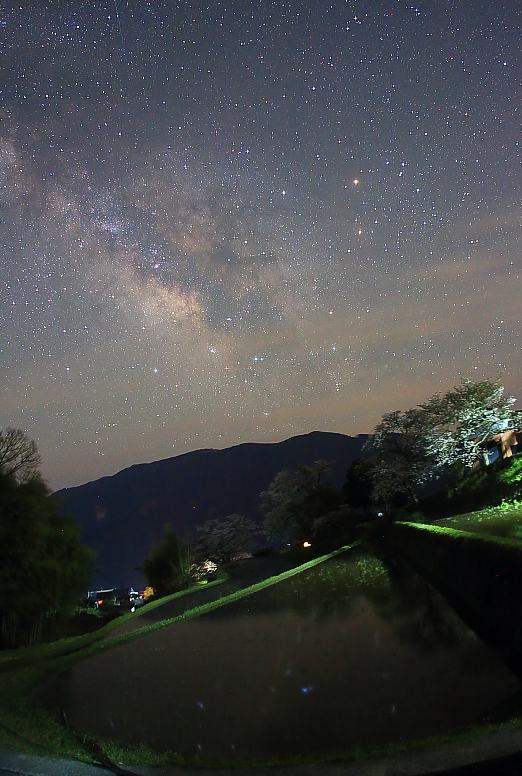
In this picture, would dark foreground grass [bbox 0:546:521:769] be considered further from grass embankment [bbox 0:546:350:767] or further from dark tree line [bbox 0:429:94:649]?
dark tree line [bbox 0:429:94:649]

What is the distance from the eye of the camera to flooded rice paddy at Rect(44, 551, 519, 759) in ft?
19.4

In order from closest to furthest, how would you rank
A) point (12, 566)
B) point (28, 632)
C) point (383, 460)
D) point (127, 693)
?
point (127, 693) → point (12, 566) → point (28, 632) → point (383, 460)

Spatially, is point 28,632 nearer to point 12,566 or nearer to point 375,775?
point 12,566

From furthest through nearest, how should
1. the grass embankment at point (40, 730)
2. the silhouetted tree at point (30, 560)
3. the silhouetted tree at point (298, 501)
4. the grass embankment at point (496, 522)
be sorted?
the silhouetted tree at point (298, 501) < the silhouetted tree at point (30, 560) < the grass embankment at point (496, 522) < the grass embankment at point (40, 730)

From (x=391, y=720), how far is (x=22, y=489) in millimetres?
22297

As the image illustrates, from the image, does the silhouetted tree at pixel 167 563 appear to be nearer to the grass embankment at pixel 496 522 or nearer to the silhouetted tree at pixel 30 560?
the silhouetted tree at pixel 30 560

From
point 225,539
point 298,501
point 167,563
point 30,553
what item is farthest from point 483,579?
point 225,539

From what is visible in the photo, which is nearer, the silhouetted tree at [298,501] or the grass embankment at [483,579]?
the grass embankment at [483,579]

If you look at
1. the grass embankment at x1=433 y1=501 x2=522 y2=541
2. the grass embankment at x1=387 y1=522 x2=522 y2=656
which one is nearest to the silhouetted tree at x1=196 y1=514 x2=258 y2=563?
the grass embankment at x1=433 y1=501 x2=522 y2=541

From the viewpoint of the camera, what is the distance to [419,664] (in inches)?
314

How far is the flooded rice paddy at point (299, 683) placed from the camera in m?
5.91

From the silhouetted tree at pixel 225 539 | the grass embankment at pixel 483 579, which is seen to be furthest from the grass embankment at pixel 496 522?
the silhouetted tree at pixel 225 539

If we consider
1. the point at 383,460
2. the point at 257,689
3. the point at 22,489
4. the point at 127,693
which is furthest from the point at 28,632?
the point at 383,460

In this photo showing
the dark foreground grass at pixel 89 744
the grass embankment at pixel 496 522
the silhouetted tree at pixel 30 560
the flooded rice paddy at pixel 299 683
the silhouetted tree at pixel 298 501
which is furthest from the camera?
the silhouetted tree at pixel 298 501
